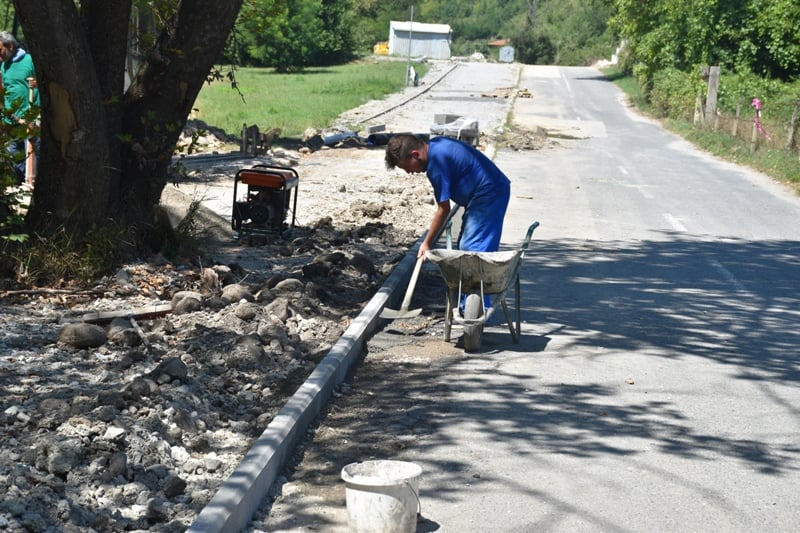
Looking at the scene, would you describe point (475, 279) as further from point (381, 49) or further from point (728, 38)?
point (381, 49)

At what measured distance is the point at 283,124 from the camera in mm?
30891

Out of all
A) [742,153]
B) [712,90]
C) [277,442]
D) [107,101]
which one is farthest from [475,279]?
[712,90]

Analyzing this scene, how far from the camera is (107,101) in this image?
382 inches

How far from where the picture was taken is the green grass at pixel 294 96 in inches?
1266

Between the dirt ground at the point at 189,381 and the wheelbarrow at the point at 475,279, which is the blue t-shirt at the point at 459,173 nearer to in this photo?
the wheelbarrow at the point at 475,279

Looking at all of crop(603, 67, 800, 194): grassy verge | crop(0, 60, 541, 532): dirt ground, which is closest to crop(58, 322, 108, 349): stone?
A: crop(0, 60, 541, 532): dirt ground

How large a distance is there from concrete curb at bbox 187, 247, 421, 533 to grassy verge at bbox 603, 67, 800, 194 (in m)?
15.4

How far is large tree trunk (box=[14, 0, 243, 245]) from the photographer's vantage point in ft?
30.0

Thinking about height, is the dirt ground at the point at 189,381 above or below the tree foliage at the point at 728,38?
below

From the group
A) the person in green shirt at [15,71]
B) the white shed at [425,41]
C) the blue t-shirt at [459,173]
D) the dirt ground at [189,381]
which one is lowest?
the dirt ground at [189,381]

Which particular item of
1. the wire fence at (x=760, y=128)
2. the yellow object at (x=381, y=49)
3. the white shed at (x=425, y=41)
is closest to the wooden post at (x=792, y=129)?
the wire fence at (x=760, y=128)

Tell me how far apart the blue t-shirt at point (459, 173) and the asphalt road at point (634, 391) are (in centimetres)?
121

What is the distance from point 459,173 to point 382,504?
4.31 meters

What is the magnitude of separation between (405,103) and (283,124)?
43.0 ft
